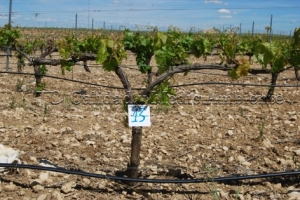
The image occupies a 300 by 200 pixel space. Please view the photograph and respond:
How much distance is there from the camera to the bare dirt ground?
3.38 metres

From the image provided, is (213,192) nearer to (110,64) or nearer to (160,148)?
(160,148)

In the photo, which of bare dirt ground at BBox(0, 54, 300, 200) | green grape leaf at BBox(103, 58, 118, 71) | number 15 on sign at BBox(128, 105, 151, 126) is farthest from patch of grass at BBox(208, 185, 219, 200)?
green grape leaf at BBox(103, 58, 118, 71)

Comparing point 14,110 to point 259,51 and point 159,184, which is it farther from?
point 259,51

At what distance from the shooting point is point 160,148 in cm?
438

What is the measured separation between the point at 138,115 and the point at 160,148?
1185 mm

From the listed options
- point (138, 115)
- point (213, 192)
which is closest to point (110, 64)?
point (138, 115)

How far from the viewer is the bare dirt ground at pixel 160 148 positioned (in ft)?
11.1

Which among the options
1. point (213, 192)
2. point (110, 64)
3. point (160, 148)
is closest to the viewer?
point (213, 192)

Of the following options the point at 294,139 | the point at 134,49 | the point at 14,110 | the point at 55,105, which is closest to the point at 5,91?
the point at 55,105

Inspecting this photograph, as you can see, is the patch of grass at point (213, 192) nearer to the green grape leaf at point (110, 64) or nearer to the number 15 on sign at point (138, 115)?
the number 15 on sign at point (138, 115)

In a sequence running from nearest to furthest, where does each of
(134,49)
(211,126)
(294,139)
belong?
(294,139) < (211,126) < (134,49)

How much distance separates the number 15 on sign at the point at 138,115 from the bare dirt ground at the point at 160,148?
1.88 ft

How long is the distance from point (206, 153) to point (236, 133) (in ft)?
3.04

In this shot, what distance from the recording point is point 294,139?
15.6ft
